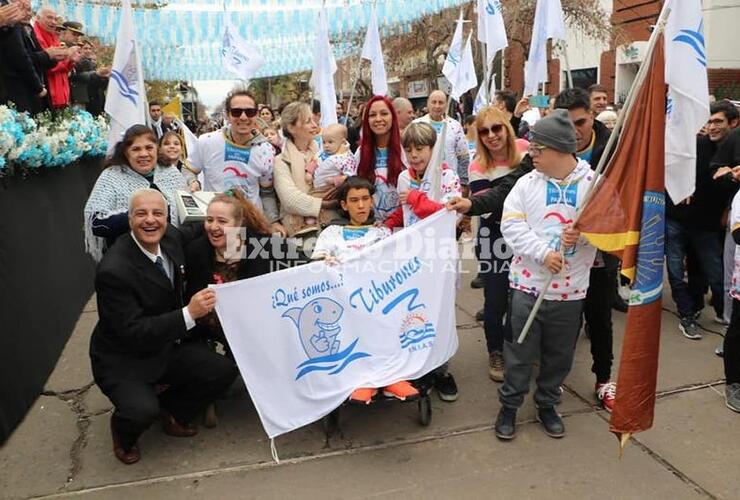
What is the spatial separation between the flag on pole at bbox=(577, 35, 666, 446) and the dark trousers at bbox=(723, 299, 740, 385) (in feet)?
4.49

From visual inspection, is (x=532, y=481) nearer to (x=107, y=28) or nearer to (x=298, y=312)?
(x=298, y=312)

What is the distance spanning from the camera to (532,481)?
2996 mm

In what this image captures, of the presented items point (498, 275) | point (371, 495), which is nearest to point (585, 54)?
point (498, 275)

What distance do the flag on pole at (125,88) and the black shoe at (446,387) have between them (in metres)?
3.05

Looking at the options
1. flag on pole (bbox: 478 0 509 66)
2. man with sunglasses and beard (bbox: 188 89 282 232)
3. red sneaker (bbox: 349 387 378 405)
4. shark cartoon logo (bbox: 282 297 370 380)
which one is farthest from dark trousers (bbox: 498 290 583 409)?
flag on pole (bbox: 478 0 509 66)

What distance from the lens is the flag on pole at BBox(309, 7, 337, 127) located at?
26.2ft

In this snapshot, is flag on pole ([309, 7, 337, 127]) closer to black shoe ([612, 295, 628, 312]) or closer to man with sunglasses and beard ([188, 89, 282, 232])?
man with sunglasses and beard ([188, 89, 282, 232])

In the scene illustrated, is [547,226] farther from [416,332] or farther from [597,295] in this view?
[416,332]

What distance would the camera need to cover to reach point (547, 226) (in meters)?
3.21

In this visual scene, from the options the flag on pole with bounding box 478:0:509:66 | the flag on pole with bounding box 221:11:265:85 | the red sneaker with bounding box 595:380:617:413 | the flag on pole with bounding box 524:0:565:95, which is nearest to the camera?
the red sneaker with bounding box 595:380:617:413

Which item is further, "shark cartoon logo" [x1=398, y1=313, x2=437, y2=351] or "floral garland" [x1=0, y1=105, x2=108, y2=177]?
"floral garland" [x1=0, y1=105, x2=108, y2=177]

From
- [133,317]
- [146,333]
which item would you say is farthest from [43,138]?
[146,333]

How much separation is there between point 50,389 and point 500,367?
3.27 meters

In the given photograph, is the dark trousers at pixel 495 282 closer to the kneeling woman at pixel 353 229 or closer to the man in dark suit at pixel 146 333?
the kneeling woman at pixel 353 229
